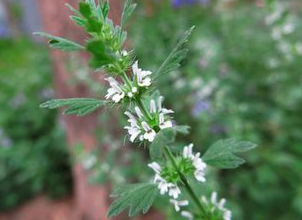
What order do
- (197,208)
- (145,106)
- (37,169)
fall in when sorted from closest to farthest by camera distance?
(145,106)
(197,208)
(37,169)

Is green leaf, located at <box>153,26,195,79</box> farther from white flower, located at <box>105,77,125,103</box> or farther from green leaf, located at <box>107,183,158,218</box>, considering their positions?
green leaf, located at <box>107,183,158,218</box>

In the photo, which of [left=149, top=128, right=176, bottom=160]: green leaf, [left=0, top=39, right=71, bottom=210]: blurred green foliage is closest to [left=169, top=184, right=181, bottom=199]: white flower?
[left=149, top=128, right=176, bottom=160]: green leaf

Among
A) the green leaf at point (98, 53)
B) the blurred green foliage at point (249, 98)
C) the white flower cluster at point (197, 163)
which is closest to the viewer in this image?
the green leaf at point (98, 53)

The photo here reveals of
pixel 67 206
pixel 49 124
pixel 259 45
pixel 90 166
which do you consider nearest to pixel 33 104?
pixel 49 124

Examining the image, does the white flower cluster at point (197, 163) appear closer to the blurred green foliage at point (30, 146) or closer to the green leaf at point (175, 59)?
the green leaf at point (175, 59)

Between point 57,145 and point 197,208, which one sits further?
point 57,145

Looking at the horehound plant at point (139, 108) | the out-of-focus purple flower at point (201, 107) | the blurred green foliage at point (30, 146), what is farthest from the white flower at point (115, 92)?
the blurred green foliage at point (30, 146)

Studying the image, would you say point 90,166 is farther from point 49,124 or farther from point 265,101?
point 49,124
